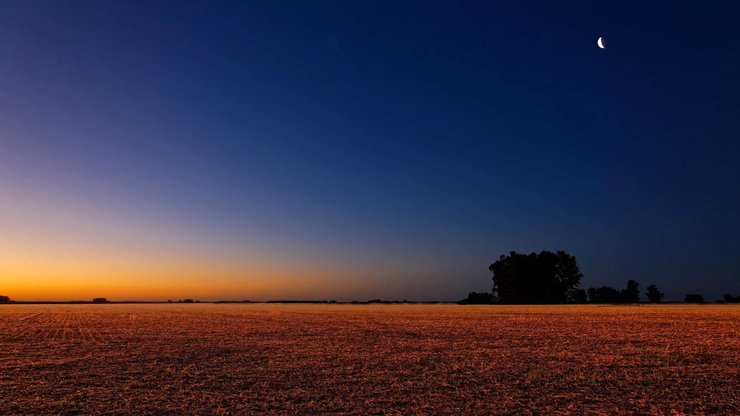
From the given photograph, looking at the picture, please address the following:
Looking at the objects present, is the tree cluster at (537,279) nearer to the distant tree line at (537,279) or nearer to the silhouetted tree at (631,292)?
the distant tree line at (537,279)

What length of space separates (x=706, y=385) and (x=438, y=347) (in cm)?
1151

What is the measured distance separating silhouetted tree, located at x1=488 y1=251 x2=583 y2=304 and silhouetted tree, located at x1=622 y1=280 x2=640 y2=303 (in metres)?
45.4

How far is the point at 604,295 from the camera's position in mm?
191000

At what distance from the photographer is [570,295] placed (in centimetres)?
15888

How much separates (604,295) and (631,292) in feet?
36.7

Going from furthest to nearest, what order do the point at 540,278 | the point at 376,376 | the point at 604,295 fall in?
1. the point at 604,295
2. the point at 540,278
3. the point at 376,376

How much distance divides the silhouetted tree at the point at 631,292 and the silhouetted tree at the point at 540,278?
45383 millimetres

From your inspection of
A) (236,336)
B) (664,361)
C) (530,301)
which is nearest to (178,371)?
(236,336)

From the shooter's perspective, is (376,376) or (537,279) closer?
(376,376)

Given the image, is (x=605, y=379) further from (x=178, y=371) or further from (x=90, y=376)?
(x=90, y=376)

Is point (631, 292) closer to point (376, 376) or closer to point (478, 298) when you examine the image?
point (478, 298)

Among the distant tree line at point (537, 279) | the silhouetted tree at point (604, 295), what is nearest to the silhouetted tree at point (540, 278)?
the distant tree line at point (537, 279)

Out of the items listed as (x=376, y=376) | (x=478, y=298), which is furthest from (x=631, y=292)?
(x=376, y=376)

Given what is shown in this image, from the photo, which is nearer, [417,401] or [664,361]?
[417,401]
